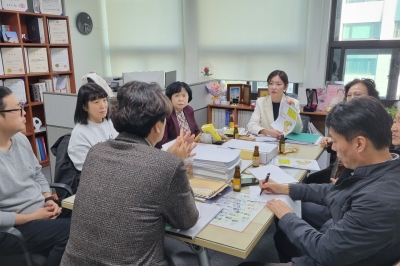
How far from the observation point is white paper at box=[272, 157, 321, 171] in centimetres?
189

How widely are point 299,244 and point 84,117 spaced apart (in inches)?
63.3

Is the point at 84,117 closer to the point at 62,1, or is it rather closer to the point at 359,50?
the point at 62,1

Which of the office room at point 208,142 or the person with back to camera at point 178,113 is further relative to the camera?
the person with back to camera at point 178,113

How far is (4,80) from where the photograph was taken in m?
3.68

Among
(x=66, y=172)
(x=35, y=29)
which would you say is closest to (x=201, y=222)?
(x=66, y=172)

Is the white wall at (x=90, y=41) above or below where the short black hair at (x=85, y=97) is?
above

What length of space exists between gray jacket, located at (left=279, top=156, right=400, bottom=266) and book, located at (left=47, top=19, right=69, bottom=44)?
4.05 metres

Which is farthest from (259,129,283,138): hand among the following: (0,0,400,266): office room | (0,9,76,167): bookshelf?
(0,9,76,167): bookshelf

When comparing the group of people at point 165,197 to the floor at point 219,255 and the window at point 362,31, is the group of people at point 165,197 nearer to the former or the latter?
the floor at point 219,255

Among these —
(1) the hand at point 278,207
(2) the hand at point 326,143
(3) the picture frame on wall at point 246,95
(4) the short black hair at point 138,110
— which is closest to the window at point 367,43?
(3) the picture frame on wall at point 246,95

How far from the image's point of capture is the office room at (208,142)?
105 cm

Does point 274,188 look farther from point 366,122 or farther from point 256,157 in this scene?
point 366,122

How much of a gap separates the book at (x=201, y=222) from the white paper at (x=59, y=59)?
3.59 m

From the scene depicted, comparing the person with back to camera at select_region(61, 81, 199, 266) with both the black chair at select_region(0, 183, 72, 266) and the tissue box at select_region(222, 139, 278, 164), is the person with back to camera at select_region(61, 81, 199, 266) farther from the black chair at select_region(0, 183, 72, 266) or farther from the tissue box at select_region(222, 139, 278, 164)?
the tissue box at select_region(222, 139, 278, 164)
